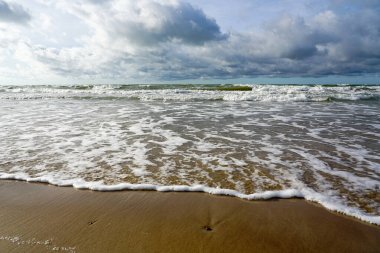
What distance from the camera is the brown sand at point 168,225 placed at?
10.1 ft

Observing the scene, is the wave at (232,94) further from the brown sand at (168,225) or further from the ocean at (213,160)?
the brown sand at (168,225)

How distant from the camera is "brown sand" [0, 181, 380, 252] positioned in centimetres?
308

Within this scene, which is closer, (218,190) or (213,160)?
(218,190)

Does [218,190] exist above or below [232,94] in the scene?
Answer: above

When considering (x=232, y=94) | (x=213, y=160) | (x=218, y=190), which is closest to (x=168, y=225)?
(x=218, y=190)

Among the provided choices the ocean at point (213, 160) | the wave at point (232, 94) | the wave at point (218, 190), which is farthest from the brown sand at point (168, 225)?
the wave at point (232, 94)

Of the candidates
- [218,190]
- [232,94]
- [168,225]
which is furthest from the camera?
[232,94]

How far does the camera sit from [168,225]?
3.52m

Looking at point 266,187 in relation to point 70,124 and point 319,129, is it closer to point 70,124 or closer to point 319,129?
point 319,129

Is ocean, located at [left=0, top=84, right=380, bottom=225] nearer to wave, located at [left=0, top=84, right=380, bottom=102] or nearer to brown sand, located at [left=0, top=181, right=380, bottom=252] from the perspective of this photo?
brown sand, located at [left=0, top=181, right=380, bottom=252]

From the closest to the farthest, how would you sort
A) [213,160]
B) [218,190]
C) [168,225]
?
[168,225] < [218,190] < [213,160]

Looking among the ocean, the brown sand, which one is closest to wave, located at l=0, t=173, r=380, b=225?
the ocean

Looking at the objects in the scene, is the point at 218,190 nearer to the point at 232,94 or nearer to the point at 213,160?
the point at 213,160

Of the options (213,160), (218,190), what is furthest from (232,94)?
(218,190)
